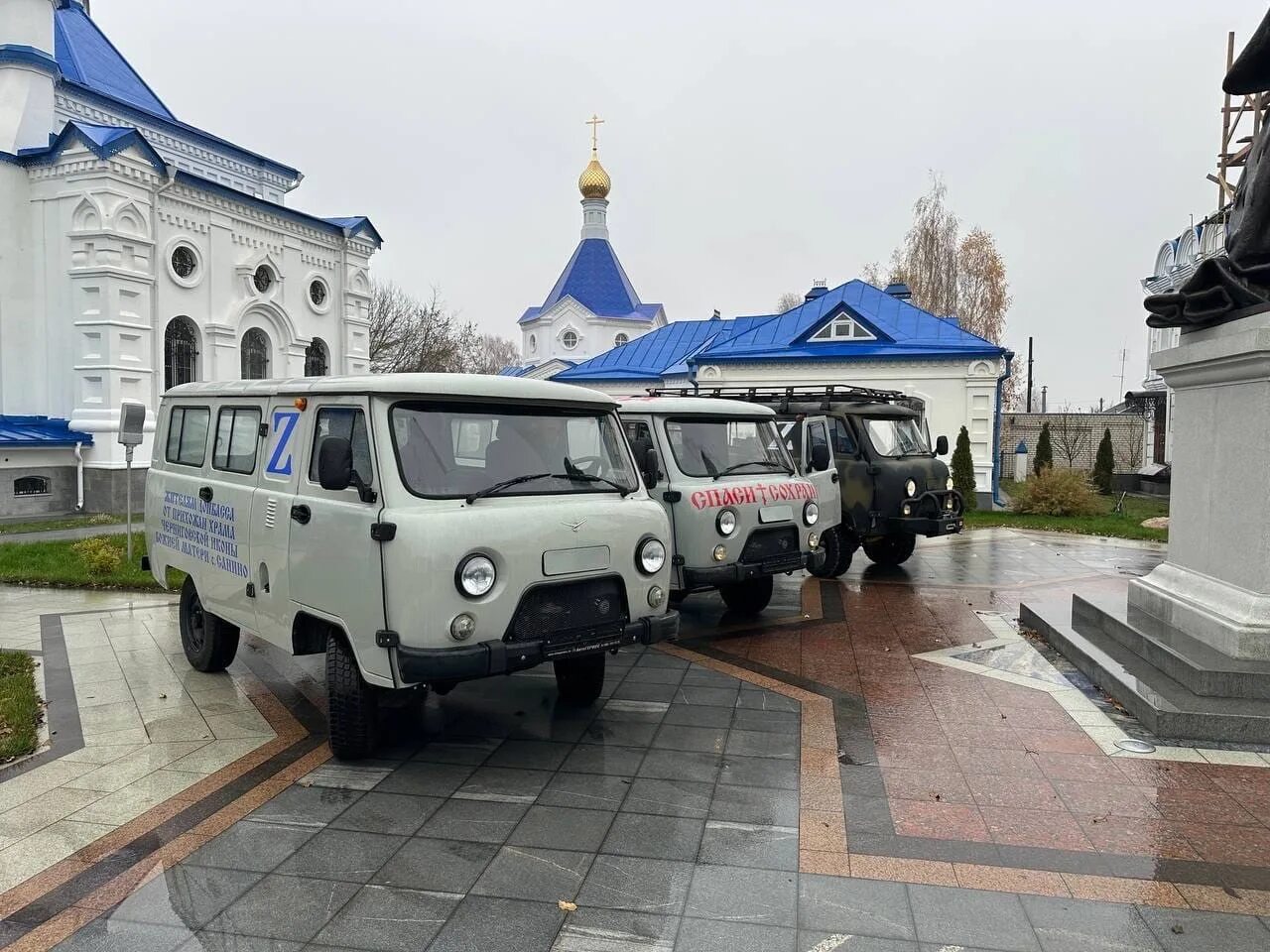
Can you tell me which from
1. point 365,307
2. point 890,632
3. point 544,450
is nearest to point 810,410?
point 890,632

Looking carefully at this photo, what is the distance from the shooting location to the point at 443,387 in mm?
4910

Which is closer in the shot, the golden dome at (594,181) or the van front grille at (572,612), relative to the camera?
the van front grille at (572,612)

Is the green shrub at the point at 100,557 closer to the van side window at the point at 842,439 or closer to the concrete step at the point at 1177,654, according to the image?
the van side window at the point at 842,439

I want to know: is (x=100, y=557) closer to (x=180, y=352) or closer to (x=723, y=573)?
(x=723, y=573)

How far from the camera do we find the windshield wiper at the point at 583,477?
5309mm

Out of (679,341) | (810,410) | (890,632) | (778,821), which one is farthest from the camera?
(679,341)

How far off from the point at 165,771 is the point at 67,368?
18554mm

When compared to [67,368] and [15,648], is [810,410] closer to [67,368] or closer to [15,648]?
[15,648]

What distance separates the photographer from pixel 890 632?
8.41 m

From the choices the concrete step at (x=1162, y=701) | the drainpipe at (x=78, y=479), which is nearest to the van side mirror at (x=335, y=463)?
the concrete step at (x=1162, y=701)

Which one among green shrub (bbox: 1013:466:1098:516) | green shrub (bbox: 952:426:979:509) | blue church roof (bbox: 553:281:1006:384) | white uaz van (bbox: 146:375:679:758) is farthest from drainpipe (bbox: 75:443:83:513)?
green shrub (bbox: 1013:466:1098:516)

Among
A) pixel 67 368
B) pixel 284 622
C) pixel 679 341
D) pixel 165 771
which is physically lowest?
pixel 165 771

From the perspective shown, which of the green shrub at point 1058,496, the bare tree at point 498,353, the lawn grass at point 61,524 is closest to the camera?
the lawn grass at point 61,524

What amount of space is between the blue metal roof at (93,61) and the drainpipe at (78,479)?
10.5m
